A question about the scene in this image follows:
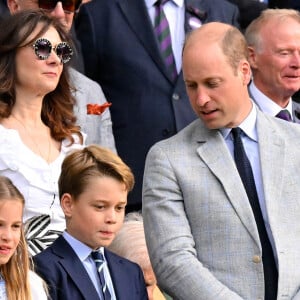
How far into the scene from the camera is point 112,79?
844 centimetres

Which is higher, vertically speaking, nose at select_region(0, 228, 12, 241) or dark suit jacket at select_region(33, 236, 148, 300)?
nose at select_region(0, 228, 12, 241)

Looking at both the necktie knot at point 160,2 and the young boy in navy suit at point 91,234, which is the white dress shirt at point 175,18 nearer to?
the necktie knot at point 160,2

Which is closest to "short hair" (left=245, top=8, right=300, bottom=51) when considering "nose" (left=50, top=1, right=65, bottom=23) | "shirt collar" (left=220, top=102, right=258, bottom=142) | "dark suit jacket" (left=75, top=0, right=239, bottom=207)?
"dark suit jacket" (left=75, top=0, right=239, bottom=207)

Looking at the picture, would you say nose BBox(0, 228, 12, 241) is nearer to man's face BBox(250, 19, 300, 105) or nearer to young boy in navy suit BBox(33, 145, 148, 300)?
young boy in navy suit BBox(33, 145, 148, 300)

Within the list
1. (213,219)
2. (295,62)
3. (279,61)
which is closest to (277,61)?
(279,61)

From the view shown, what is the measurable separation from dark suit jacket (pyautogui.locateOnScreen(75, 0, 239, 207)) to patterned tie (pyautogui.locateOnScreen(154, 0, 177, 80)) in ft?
0.22

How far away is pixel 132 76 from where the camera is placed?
8414 millimetres

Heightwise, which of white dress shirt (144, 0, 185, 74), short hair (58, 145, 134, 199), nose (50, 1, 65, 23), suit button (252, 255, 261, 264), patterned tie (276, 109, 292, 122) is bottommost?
suit button (252, 255, 261, 264)

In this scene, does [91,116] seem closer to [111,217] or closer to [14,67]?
[14,67]

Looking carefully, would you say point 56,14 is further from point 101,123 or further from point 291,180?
point 291,180

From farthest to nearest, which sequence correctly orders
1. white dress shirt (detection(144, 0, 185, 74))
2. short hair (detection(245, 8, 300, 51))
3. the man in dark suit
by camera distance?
1. short hair (detection(245, 8, 300, 51))
2. white dress shirt (detection(144, 0, 185, 74))
3. the man in dark suit

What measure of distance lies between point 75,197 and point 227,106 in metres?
0.90

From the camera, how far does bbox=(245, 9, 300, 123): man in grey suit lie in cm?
859

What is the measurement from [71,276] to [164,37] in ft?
9.76
